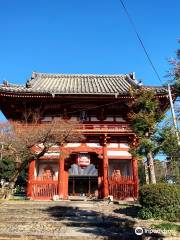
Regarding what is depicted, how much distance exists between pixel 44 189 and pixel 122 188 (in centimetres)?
493

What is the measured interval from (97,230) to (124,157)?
896 centimetres

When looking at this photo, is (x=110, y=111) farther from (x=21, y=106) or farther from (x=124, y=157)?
(x=21, y=106)

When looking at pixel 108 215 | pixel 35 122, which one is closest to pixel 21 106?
pixel 35 122

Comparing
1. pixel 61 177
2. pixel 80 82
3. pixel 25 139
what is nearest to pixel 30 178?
pixel 61 177

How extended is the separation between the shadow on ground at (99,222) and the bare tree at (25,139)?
2.76 meters

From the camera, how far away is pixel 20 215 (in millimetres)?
12883

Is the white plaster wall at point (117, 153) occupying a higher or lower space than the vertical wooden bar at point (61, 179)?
higher

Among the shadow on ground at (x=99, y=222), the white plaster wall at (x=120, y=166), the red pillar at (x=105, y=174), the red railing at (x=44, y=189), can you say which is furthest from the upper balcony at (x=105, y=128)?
the shadow on ground at (x=99, y=222)

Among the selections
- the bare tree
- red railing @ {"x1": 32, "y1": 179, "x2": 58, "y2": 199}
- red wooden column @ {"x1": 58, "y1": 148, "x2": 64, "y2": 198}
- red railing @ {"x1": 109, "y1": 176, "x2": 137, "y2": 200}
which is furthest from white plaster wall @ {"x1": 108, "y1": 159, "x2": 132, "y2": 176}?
the bare tree

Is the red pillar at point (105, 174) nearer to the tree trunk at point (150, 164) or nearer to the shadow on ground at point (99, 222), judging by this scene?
the shadow on ground at point (99, 222)

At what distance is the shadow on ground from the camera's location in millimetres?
9992

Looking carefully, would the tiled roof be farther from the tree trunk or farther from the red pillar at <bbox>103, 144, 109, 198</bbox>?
the tree trunk

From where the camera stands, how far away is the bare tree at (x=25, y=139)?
14.7 metres

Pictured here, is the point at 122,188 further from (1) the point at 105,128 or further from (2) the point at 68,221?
(2) the point at 68,221
